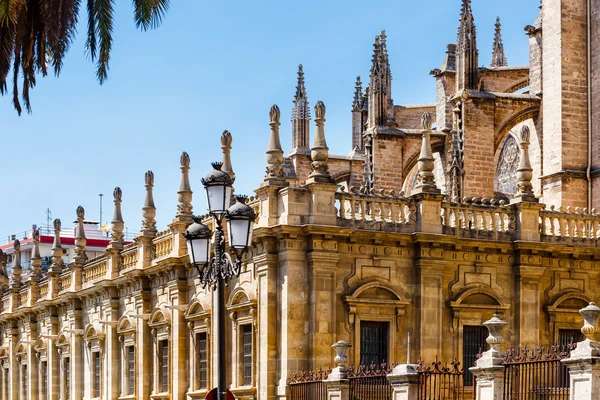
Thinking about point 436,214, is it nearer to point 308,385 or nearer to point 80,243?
point 308,385

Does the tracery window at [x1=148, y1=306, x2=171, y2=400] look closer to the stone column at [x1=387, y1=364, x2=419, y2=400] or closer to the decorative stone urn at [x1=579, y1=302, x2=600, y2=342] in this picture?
the stone column at [x1=387, y1=364, x2=419, y2=400]

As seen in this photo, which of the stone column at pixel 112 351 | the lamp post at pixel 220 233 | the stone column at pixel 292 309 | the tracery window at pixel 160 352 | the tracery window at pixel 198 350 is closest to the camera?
the lamp post at pixel 220 233

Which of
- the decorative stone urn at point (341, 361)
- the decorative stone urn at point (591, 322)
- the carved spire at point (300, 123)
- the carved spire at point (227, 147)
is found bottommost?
the decorative stone urn at point (341, 361)

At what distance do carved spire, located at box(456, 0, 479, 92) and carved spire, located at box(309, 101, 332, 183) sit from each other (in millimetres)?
9236

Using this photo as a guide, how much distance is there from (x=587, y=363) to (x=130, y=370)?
19605 millimetres

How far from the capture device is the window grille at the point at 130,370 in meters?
32.9

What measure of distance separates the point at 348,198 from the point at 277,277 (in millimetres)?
2119

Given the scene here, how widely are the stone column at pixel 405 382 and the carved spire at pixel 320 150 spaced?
612 centimetres

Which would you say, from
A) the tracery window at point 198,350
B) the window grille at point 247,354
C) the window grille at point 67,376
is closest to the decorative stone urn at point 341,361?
the window grille at point 247,354

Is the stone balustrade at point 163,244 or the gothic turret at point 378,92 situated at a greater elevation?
the gothic turret at point 378,92

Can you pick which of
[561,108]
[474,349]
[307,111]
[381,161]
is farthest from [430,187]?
[307,111]

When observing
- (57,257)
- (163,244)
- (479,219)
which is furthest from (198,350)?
(57,257)

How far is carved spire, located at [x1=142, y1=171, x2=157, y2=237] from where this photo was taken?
32.0 meters

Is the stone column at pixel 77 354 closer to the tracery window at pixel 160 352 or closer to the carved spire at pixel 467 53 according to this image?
the tracery window at pixel 160 352
